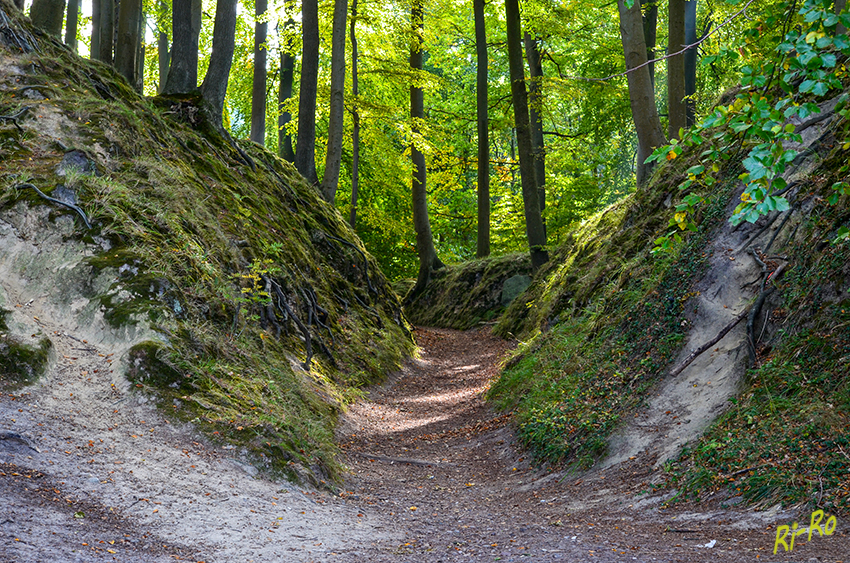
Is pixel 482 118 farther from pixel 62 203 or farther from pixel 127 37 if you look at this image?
pixel 62 203

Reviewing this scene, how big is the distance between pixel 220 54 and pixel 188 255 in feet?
17.9

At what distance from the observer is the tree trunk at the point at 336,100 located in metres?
15.2

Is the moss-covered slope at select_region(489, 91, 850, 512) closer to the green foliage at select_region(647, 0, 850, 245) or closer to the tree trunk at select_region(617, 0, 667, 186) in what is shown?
the tree trunk at select_region(617, 0, 667, 186)

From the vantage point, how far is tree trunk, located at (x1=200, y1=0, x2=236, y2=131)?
11.3 meters

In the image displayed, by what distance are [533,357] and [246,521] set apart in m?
6.01

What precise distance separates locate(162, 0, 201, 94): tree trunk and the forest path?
6542 millimetres

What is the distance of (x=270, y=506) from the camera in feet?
16.5

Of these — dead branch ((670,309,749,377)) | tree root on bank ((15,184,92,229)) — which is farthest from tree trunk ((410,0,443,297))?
dead branch ((670,309,749,377))

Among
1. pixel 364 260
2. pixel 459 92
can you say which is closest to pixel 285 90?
pixel 364 260

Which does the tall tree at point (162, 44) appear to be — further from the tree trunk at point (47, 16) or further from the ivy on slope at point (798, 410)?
the ivy on slope at point (798, 410)

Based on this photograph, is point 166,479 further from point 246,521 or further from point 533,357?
point 533,357

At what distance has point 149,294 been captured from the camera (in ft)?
21.9

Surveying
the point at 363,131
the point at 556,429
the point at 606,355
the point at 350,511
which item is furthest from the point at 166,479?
the point at 363,131

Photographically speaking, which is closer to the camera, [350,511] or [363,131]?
[350,511]
